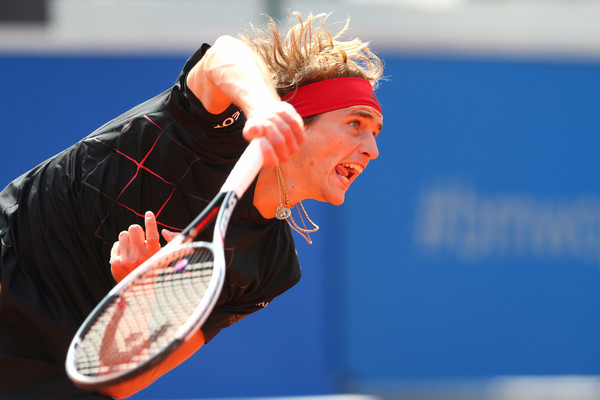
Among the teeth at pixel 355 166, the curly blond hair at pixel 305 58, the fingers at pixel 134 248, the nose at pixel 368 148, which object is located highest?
the curly blond hair at pixel 305 58

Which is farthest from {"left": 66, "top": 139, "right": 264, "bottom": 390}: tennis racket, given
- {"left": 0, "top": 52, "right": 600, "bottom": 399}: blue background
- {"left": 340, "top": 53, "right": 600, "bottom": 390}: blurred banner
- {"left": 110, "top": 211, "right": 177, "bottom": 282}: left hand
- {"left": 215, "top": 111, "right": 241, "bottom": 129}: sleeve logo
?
{"left": 340, "top": 53, "right": 600, "bottom": 390}: blurred banner

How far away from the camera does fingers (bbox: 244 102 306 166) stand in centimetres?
195

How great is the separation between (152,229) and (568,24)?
13.7ft

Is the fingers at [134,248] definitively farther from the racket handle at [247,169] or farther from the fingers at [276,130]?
the fingers at [276,130]

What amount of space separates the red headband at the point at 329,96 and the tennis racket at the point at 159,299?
27.7 inches

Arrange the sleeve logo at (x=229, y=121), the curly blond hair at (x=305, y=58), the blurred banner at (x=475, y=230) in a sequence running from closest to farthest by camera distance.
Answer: the sleeve logo at (x=229, y=121) < the curly blond hair at (x=305, y=58) < the blurred banner at (x=475, y=230)

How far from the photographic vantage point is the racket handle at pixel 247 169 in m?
1.98

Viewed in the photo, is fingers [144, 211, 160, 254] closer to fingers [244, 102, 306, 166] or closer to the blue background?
fingers [244, 102, 306, 166]

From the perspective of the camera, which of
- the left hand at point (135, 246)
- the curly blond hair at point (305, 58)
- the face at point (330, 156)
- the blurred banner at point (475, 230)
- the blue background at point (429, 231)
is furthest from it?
the blurred banner at point (475, 230)

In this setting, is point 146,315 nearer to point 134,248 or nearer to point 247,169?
point 134,248

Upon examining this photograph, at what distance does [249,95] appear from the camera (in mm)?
2072

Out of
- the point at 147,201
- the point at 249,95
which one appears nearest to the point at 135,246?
the point at 147,201

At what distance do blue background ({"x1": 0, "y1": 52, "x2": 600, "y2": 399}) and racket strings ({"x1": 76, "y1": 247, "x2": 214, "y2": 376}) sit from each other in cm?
289

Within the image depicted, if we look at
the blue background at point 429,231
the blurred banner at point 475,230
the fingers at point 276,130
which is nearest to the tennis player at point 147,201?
the fingers at point 276,130
